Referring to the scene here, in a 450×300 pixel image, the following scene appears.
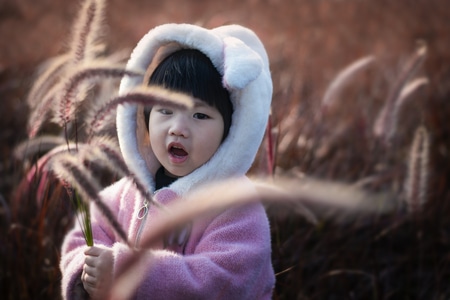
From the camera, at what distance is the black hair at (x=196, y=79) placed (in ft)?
4.86

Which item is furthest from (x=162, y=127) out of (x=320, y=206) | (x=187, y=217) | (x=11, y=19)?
(x=11, y=19)

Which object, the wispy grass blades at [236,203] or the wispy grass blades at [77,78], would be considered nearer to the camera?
the wispy grass blades at [236,203]

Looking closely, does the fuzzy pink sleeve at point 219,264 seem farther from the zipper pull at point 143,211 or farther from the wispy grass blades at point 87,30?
the wispy grass blades at point 87,30

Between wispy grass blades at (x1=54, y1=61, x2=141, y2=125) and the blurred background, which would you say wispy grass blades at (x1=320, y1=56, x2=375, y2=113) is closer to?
the blurred background

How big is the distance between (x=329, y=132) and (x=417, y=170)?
39.8 inches

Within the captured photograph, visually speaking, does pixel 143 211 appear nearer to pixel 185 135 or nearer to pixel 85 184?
pixel 185 135

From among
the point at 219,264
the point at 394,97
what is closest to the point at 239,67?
the point at 219,264

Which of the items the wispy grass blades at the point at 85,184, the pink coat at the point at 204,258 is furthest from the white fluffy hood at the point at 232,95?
the wispy grass blades at the point at 85,184

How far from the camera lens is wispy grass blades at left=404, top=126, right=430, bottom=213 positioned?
213 cm

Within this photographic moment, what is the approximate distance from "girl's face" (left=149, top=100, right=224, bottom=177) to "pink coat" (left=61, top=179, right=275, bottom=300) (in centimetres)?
10

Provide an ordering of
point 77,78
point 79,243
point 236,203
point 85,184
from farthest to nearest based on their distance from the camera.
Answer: point 79,243 < point 77,78 < point 85,184 < point 236,203

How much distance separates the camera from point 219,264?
1364 millimetres

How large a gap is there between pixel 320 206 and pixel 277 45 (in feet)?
9.34

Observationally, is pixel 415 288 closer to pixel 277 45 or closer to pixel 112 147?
pixel 112 147
